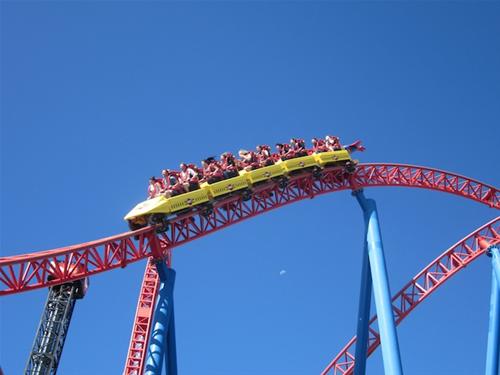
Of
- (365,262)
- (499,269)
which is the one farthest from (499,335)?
(365,262)

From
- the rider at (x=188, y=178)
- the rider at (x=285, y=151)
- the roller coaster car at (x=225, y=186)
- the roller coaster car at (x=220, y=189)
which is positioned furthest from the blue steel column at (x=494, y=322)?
the rider at (x=188, y=178)

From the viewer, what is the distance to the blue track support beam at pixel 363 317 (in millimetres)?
11676

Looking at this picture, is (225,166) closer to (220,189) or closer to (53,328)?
(220,189)

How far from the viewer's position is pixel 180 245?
1080 centimetres

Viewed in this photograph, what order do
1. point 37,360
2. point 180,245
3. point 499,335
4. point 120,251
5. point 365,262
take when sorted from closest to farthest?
point 120,251 < point 180,245 < point 365,262 < point 499,335 < point 37,360

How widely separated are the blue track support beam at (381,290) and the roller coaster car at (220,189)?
3.81ft

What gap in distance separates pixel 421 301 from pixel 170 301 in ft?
22.1

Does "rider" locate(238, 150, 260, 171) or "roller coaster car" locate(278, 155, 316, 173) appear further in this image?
"roller coaster car" locate(278, 155, 316, 173)

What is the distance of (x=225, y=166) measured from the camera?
38.2 feet

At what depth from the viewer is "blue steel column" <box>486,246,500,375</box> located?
13406 millimetres

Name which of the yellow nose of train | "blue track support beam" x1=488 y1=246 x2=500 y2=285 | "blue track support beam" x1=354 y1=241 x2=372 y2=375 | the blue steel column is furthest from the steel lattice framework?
"blue track support beam" x1=488 y1=246 x2=500 y2=285

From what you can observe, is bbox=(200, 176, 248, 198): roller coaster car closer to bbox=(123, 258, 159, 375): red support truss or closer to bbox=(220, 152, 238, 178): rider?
bbox=(220, 152, 238, 178): rider

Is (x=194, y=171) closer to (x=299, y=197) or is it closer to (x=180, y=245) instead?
(x=180, y=245)

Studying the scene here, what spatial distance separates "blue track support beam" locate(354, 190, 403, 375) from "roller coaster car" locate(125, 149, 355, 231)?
1161 millimetres
